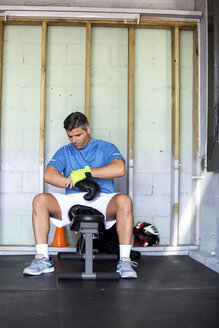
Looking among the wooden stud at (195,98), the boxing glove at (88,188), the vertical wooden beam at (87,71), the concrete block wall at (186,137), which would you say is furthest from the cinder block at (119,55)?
the boxing glove at (88,188)

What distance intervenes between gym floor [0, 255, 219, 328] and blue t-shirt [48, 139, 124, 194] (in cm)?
82

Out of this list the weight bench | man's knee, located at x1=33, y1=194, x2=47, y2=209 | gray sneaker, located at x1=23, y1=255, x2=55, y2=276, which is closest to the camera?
the weight bench

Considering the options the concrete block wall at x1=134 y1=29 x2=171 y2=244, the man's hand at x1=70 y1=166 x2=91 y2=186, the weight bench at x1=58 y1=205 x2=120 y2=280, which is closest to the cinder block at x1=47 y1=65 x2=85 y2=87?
the concrete block wall at x1=134 y1=29 x2=171 y2=244

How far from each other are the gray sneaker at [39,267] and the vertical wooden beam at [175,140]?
5.18 feet

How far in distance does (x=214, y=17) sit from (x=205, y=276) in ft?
7.31

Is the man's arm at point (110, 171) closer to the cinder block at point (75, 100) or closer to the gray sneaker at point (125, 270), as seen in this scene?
the gray sneaker at point (125, 270)

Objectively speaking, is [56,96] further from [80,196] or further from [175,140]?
[80,196]

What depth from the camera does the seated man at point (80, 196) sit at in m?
2.90

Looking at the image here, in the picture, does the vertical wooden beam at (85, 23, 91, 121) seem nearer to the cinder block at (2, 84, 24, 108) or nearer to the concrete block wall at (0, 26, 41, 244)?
the concrete block wall at (0, 26, 41, 244)

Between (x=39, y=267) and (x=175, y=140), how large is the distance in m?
2.00

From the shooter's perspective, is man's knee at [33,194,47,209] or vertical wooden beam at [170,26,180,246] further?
vertical wooden beam at [170,26,180,246]

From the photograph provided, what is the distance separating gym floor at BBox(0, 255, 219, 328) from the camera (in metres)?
1.87

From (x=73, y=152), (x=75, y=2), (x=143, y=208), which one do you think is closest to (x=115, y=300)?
(x=73, y=152)

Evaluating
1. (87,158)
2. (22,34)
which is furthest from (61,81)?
(87,158)
